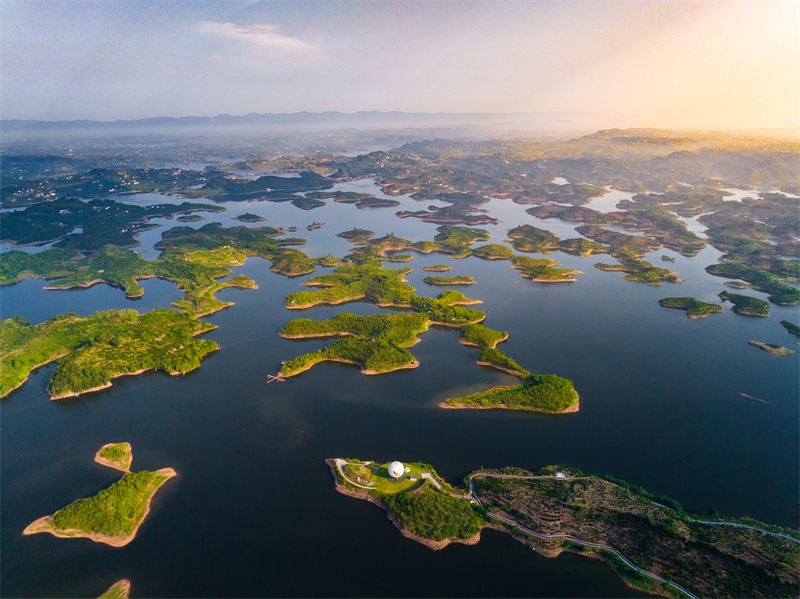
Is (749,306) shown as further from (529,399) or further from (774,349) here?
(529,399)

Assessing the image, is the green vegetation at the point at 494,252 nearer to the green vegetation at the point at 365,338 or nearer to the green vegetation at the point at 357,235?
the green vegetation at the point at 357,235

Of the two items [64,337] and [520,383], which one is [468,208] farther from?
[64,337]

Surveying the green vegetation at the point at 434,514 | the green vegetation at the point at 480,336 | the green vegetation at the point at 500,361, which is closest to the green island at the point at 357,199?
the green vegetation at the point at 480,336

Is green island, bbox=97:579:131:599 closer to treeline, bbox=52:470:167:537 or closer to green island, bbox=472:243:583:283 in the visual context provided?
treeline, bbox=52:470:167:537

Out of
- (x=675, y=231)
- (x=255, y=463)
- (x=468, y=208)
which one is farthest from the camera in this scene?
(x=468, y=208)

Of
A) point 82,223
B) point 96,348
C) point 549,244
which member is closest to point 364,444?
point 96,348

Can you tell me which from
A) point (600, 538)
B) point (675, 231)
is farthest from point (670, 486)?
point (675, 231)
